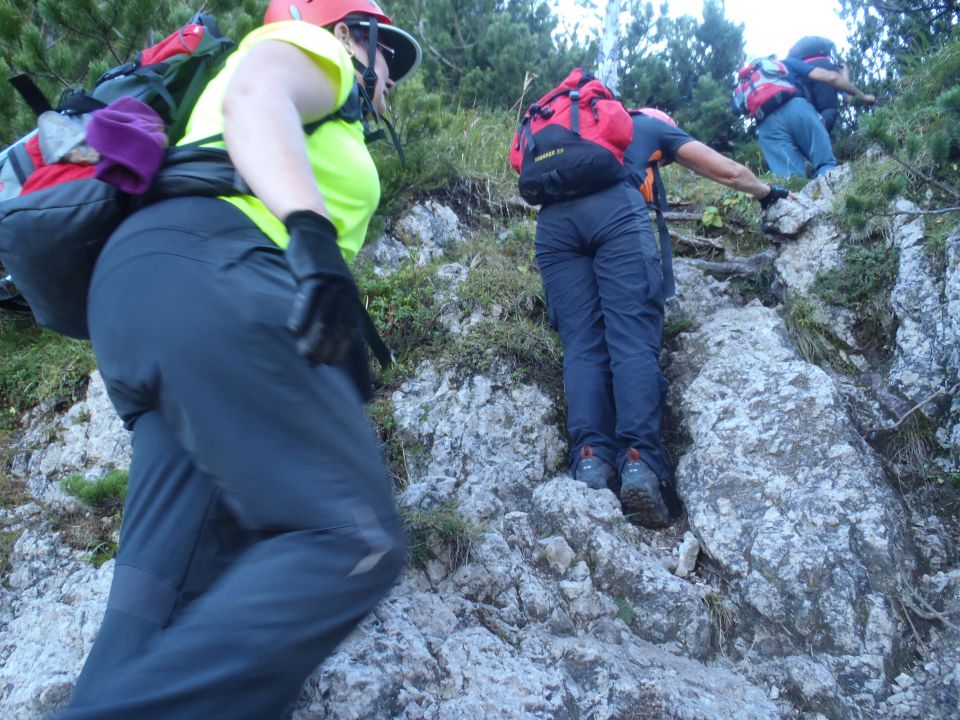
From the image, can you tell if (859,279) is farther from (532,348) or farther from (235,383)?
(235,383)

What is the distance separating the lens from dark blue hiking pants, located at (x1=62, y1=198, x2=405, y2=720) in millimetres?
1401

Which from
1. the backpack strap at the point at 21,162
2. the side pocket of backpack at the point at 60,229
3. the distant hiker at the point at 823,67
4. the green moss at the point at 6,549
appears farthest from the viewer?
the distant hiker at the point at 823,67

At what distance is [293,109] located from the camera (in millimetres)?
1754

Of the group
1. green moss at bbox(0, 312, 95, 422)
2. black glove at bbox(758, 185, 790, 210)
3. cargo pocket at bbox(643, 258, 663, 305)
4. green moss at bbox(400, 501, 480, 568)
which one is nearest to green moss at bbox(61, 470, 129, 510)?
green moss at bbox(0, 312, 95, 422)

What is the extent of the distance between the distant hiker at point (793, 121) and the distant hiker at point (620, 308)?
2604mm

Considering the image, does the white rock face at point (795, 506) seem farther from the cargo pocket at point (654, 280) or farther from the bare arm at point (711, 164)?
the bare arm at point (711, 164)

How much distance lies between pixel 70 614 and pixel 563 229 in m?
3.03

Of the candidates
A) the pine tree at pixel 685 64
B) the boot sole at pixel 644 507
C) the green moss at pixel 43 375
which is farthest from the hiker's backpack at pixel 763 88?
the green moss at pixel 43 375

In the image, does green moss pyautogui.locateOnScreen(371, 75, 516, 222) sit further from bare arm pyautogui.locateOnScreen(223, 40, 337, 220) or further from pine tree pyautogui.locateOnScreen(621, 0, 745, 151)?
bare arm pyautogui.locateOnScreen(223, 40, 337, 220)

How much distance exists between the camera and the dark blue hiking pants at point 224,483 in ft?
4.60

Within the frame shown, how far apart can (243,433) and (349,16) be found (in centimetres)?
159

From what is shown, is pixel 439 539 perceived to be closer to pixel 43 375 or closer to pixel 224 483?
pixel 224 483

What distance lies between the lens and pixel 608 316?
4281mm

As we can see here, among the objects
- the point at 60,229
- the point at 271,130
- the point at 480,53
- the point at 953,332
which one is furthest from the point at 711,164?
the point at 480,53
